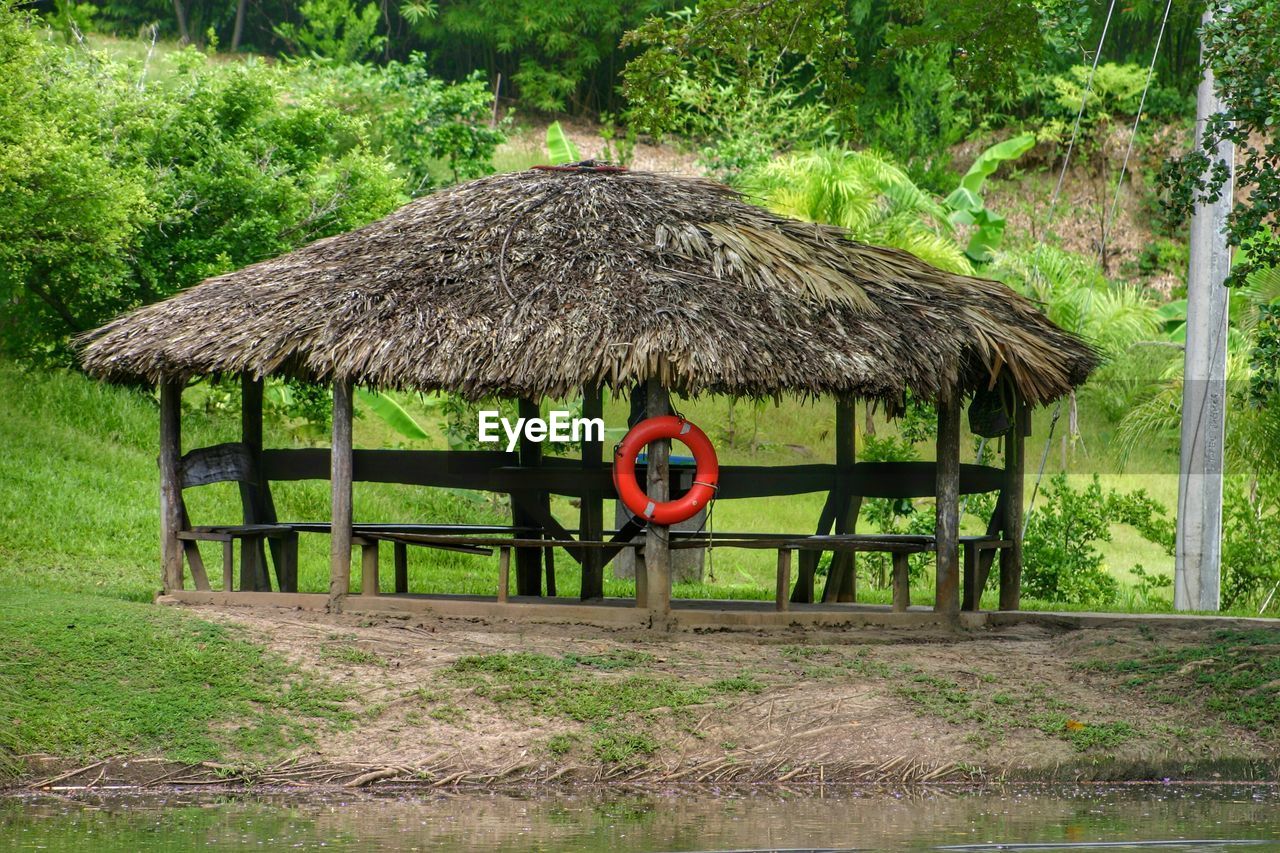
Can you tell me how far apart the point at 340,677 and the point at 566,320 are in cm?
278

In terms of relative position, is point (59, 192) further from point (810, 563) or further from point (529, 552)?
point (810, 563)

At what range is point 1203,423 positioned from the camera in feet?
46.5

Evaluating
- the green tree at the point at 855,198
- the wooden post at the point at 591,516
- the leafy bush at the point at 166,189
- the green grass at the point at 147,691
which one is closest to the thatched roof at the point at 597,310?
the wooden post at the point at 591,516

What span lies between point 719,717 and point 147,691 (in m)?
3.15

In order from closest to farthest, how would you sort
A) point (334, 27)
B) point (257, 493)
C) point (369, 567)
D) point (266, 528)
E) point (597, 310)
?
point (597, 310)
point (369, 567)
point (266, 528)
point (257, 493)
point (334, 27)

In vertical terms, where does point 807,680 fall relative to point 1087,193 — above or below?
below

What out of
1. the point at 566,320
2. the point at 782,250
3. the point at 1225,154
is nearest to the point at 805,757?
the point at 566,320

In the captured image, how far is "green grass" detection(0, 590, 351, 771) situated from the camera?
27.1 feet

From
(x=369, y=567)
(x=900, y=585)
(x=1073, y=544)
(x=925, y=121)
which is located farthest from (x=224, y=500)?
(x=925, y=121)

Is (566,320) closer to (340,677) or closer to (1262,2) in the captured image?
(340,677)

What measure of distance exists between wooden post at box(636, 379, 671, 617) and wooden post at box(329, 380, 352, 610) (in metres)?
2.06

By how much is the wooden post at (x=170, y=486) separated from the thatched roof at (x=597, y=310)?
15.5 inches

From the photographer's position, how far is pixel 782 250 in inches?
447

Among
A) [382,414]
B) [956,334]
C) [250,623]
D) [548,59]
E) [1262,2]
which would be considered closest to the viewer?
[1262,2]
